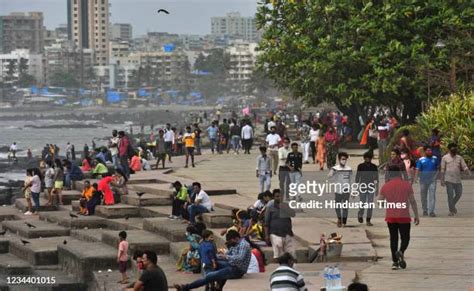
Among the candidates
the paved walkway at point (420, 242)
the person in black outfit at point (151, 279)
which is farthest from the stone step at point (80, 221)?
the person in black outfit at point (151, 279)

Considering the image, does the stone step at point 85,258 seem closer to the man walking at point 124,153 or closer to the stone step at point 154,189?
the stone step at point 154,189

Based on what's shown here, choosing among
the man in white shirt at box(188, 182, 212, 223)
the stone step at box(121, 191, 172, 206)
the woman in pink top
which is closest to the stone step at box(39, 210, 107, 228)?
the stone step at box(121, 191, 172, 206)

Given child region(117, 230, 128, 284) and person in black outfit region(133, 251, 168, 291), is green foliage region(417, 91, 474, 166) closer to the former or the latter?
child region(117, 230, 128, 284)

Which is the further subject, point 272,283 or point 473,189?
point 473,189

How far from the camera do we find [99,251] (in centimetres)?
2273

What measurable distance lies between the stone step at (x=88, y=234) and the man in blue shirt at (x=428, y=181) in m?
6.20

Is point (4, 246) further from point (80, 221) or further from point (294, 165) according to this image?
point (294, 165)

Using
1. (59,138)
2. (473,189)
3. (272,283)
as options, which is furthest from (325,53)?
(59,138)

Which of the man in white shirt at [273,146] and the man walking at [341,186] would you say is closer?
the man walking at [341,186]

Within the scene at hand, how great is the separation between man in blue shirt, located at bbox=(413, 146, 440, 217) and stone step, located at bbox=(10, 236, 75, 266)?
6.84m

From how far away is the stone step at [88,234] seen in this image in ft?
81.0

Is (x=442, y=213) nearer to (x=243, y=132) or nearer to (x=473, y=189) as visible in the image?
(x=473, y=189)

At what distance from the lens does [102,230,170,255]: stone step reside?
22.2 metres

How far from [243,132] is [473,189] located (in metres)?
16.2
